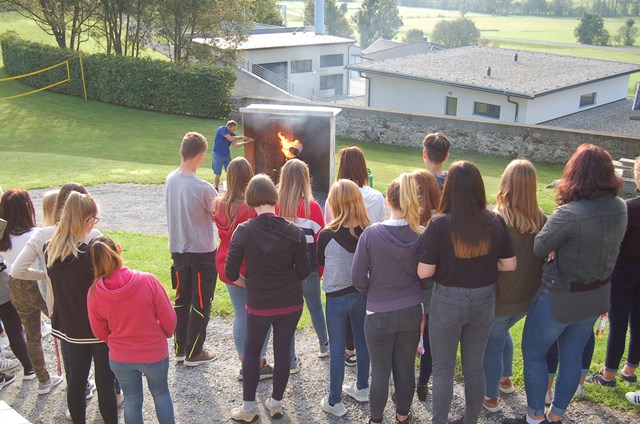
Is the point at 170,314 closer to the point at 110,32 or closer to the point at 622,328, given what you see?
the point at 622,328

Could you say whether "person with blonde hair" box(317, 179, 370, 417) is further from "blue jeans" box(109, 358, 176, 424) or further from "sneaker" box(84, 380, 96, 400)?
"sneaker" box(84, 380, 96, 400)

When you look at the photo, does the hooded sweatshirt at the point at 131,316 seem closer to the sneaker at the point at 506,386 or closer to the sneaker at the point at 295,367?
the sneaker at the point at 295,367

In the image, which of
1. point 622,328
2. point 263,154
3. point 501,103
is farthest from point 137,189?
point 501,103

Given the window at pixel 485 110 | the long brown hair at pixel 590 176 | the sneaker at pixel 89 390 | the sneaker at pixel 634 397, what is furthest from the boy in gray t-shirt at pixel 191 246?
the window at pixel 485 110

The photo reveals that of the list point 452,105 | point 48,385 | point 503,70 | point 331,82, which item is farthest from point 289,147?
point 331,82

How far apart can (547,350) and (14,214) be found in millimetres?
4123

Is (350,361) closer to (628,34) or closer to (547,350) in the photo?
(547,350)

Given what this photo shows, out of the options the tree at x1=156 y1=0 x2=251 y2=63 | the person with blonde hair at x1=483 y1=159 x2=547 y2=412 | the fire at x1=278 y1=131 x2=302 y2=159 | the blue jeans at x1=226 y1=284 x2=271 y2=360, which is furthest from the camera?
the tree at x1=156 y1=0 x2=251 y2=63

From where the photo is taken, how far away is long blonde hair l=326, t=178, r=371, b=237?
4609 mm

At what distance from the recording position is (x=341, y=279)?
4742mm

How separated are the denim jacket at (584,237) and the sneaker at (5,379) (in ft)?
14.5

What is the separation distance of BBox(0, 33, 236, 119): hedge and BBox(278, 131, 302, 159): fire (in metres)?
11.9

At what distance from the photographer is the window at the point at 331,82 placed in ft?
195

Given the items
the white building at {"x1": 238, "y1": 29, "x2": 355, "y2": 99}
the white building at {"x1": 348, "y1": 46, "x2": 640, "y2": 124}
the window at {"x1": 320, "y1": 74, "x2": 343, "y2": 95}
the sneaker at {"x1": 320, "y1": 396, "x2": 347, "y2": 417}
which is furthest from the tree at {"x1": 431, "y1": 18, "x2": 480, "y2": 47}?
the sneaker at {"x1": 320, "y1": 396, "x2": 347, "y2": 417}
